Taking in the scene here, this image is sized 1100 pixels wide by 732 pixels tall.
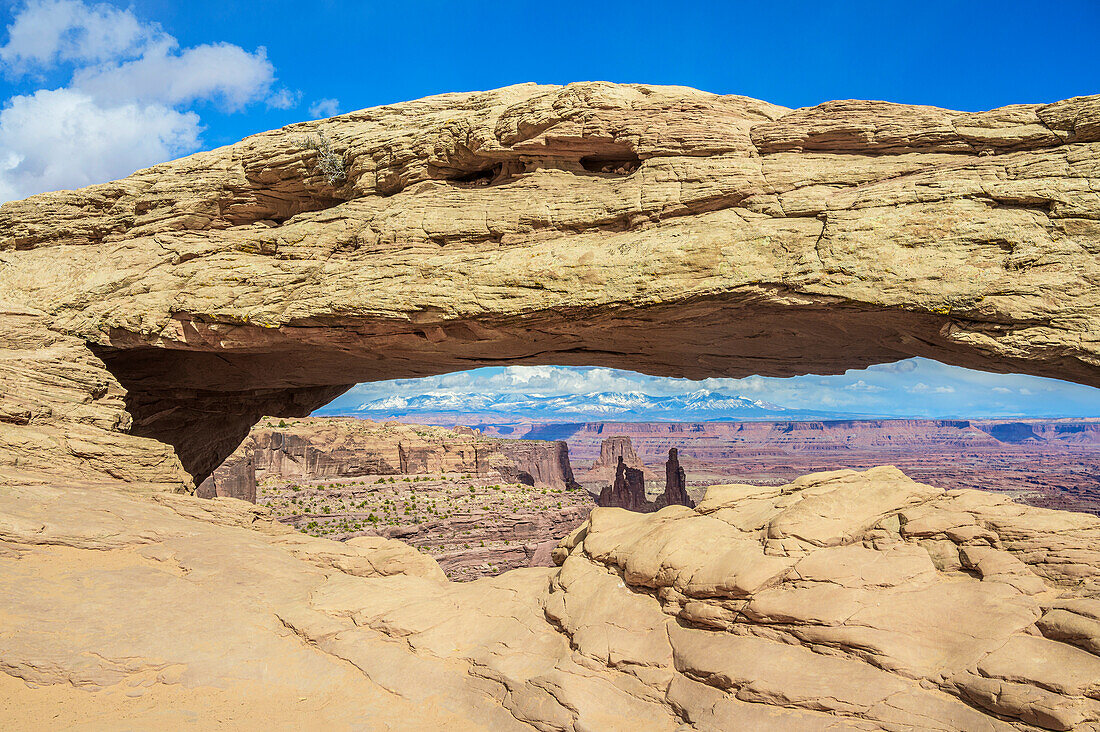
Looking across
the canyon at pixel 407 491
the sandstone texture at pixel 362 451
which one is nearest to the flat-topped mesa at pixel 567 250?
the canyon at pixel 407 491

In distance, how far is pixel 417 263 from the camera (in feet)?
47.0

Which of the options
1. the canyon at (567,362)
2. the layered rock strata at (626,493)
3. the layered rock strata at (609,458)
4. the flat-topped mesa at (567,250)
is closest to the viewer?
the canyon at (567,362)

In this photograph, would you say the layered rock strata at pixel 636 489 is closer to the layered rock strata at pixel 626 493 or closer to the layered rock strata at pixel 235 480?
the layered rock strata at pixel 626 493

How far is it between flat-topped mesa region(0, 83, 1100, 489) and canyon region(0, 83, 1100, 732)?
0.07 meters

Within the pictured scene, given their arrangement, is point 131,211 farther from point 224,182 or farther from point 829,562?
point 829,562

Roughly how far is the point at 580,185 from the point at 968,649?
11.0 m

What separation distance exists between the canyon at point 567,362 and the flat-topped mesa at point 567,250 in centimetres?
7

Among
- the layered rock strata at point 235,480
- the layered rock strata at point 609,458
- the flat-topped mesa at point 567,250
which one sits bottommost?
the layered rock strata at point 609,458

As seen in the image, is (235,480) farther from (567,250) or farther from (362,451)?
(567,250)

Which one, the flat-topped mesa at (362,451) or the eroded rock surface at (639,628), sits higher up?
the eroded rock surface at (639,628)

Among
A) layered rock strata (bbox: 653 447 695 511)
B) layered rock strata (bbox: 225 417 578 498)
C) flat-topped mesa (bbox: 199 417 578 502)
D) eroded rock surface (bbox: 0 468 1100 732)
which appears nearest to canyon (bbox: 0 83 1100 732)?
eroded rock surface (bbox: 0 468 1100 732)

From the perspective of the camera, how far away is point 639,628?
840 cm

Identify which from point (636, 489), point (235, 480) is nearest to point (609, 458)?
point (636, 489)

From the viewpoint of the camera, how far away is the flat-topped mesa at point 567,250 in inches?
440
